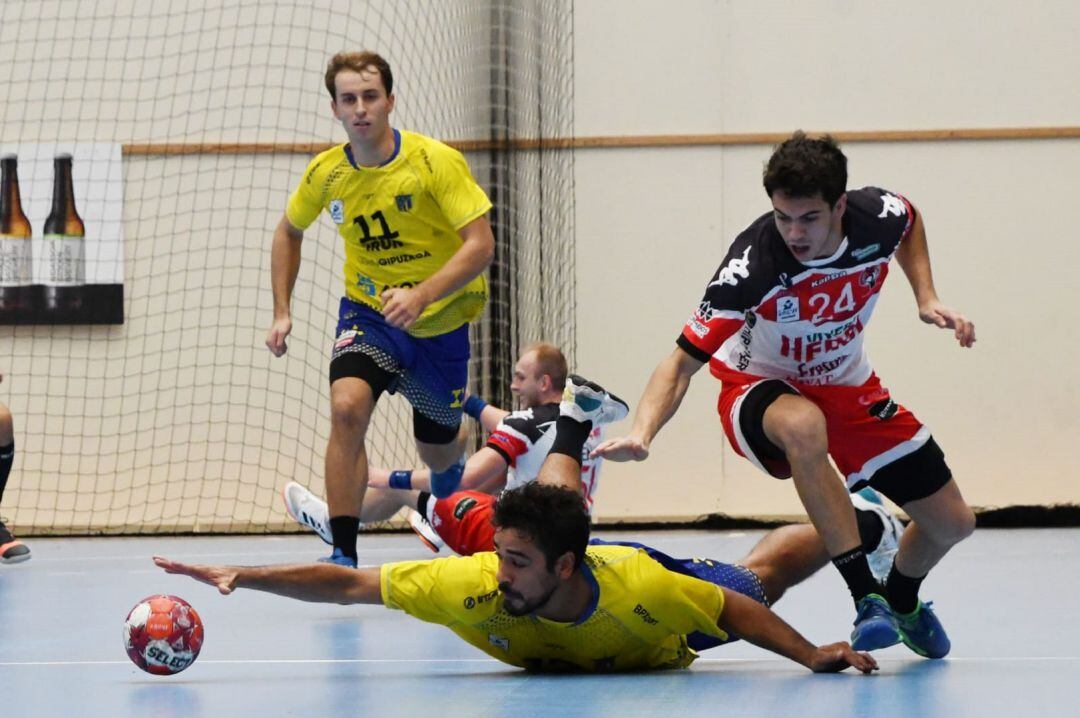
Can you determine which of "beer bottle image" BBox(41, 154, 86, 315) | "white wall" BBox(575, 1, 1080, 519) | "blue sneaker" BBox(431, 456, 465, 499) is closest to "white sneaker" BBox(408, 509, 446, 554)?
"blue sneaker" BBox(431, 456, 465, 499)

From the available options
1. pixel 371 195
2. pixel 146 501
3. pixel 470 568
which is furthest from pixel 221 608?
pixel 146 501

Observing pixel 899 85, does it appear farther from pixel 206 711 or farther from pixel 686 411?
pixel 206 711

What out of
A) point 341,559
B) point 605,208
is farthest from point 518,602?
point 605,208

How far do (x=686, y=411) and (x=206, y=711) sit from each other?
5856mm

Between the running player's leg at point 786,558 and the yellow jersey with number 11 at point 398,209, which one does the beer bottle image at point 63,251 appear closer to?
the yellow jersey with number 11 at point 398,209

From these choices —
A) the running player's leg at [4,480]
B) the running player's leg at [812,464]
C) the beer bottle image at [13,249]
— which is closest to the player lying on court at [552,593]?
the running player's leg at [812,464]

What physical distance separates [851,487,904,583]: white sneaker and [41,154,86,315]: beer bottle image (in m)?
5.22

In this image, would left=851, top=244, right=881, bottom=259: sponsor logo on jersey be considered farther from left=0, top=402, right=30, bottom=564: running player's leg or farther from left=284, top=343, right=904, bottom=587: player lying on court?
left=0, top=402, right=30, bottom=564: running player's leg

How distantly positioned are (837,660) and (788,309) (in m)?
0.98

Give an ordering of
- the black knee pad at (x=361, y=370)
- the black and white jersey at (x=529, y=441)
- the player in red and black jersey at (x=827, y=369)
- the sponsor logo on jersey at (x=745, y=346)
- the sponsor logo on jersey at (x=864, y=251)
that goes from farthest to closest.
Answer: the black and white jersey at (x=529, y=441)
the black knee pad at (x=361, y=370)
the sponsor logo on jersey at (x=745, y=346)
the sponsor logo on jersey at (x=864, y=251)
the player in red and black jersey at (x=827, y=369)

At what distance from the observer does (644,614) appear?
12.8 ft

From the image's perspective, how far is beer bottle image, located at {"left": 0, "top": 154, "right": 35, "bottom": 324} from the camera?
9.20 meters

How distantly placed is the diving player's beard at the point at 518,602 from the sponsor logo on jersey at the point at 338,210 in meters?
2.58

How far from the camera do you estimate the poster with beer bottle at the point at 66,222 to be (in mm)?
9219
